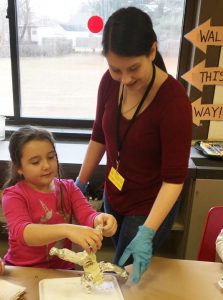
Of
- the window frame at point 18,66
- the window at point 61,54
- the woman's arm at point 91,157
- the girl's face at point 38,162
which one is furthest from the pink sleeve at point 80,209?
the window at point 61,54

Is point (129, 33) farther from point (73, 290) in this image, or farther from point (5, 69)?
point (5, 69)

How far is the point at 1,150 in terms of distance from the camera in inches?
73.9

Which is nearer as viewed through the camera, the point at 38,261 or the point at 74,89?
the point at 38,261

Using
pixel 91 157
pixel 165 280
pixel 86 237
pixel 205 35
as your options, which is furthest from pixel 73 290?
pixel 205 35

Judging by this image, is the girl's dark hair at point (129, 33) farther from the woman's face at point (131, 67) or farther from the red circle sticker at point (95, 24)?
the red circle sticker at point (95, 24)

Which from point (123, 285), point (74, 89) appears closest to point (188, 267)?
point (123, 285)

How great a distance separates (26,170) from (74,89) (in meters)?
1.15

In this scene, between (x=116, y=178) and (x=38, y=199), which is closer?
(x=38, y=199)

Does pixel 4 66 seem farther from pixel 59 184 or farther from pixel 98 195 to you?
pixel 59 184

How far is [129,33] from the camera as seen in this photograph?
2.98 feet

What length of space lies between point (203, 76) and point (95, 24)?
688mm

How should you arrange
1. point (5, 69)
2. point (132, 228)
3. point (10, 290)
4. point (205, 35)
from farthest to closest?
point (5, 69), point (205, 35), point (132, 228), point (10, 290)

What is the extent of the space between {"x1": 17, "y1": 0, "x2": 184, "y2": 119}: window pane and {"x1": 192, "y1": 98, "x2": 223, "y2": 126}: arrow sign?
279mm

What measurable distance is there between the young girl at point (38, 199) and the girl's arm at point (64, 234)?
6cm
